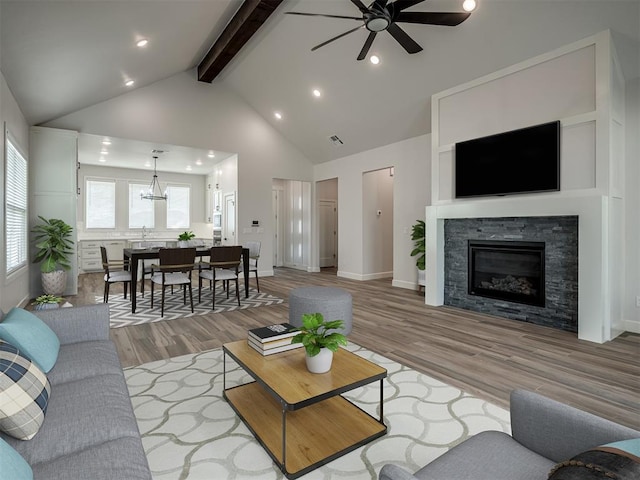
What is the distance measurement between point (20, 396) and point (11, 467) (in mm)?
536

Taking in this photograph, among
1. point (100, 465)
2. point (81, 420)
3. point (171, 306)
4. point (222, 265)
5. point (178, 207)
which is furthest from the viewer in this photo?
point (178, 207)

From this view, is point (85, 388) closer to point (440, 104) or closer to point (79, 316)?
point (79, 316)

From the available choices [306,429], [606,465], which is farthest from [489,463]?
[306,429]

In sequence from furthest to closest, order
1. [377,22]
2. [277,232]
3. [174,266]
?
[277,232]
[174,266]
[377,22]

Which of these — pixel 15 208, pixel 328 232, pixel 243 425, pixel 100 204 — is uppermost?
pixel 100 204

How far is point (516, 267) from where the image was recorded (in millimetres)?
4355

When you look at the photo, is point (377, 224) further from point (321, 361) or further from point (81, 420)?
point (81, 420)

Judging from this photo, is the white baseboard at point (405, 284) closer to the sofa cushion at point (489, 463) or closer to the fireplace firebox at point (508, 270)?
the fireplace firebox at point (508, 270)

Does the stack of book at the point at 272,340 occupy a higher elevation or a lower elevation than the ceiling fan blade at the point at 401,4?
lower

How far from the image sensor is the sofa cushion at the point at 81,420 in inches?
45.7

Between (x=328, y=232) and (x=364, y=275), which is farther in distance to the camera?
(x=328, y=232)

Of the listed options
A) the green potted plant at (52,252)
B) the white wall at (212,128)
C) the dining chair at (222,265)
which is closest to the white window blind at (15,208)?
the green potted plant at (52,252)

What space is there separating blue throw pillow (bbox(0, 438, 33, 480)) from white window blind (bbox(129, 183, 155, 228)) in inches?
390

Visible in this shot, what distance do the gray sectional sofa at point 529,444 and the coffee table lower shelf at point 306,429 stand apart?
0.76m
